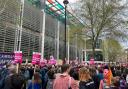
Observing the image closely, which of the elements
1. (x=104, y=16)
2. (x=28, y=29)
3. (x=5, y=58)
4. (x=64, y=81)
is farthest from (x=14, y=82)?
(x=28, y=29)

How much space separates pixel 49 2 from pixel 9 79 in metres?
42.0

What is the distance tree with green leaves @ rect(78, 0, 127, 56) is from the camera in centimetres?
3228

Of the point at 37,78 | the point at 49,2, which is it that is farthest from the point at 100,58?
the point at 37,78

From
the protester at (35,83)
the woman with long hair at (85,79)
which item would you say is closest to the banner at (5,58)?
the protester at (35,83)

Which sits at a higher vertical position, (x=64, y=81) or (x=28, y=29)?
(x=28, y=29)

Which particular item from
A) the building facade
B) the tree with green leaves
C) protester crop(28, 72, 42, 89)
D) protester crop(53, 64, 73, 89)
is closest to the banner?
the building facade

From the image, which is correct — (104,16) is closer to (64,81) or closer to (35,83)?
(35,83)

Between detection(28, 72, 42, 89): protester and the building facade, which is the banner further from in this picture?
detection(28, 72, 42, 89): protester

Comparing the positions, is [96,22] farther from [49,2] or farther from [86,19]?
[49,2]

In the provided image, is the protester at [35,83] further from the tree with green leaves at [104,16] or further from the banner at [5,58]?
the tree with green leaves at [104,16]

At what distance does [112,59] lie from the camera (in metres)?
87.3

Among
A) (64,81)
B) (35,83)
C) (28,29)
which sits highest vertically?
(28,29)

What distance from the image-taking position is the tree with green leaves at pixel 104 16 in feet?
106

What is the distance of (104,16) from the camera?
3231 centimetres
